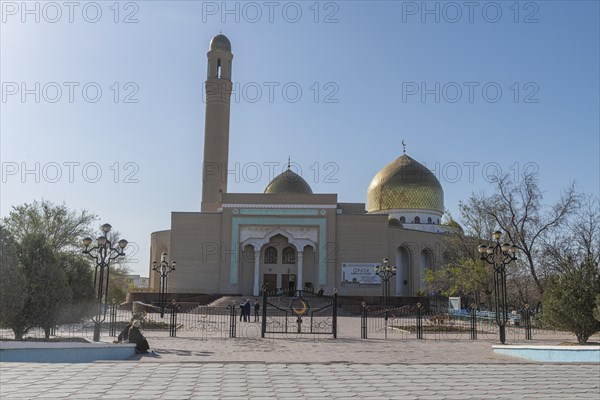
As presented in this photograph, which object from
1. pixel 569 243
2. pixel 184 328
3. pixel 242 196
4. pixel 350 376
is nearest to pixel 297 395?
pixel 350 376

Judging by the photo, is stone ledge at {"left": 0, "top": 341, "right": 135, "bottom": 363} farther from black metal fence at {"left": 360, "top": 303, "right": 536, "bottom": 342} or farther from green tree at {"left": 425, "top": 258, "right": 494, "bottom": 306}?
green tree at {"left": 425, "top": 258, "right": 494, "bottom": 306}

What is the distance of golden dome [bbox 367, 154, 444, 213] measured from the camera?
180 ft

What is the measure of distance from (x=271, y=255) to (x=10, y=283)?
32.4 metres

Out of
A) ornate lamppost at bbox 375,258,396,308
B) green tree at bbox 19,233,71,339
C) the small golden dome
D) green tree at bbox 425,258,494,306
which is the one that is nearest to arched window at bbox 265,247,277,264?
ornate lamppost at bbox 375,258,396,308

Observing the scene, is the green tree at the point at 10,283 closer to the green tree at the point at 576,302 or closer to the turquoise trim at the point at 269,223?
the green tree at the point at 576,302

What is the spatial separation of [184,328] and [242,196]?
918 inches

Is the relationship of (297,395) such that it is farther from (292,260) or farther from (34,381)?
(292,260)

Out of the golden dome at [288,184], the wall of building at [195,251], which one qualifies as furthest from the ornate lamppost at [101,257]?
the golden dome at [288,184]

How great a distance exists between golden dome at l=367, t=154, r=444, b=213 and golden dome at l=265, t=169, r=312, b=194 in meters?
7.24

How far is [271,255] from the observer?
4678cm

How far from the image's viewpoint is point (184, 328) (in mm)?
22578

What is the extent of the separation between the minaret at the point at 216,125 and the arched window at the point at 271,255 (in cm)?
517

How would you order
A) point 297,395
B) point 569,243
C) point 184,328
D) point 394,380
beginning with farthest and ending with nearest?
1. point 569,243
2. point 184,328
3. point 394,380
4. point 297,395

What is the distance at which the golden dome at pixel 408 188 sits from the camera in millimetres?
54844
